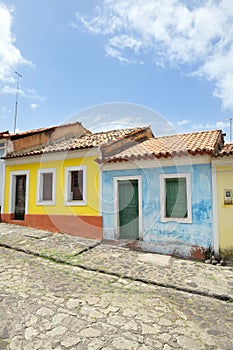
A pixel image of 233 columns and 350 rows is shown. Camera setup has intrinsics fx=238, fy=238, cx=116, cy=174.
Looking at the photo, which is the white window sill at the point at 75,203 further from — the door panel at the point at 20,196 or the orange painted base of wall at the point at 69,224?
the door panel at the point at 20,196

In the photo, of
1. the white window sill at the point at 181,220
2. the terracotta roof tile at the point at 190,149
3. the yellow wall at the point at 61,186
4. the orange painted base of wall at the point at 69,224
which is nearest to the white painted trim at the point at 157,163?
the terracotta roof tile at the point at 190,149

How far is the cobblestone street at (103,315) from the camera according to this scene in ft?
10.8

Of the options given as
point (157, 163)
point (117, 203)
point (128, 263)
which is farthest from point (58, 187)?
point (128, 263)

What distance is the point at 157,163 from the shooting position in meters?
8.09

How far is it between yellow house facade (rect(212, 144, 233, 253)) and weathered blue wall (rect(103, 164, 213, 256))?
0.22 meters

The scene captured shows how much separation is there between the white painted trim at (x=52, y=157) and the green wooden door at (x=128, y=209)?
1658mm

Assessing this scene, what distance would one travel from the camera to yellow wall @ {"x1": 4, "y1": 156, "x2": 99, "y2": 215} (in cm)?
916

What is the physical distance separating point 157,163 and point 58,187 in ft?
14.2

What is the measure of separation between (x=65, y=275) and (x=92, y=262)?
43.6 inches

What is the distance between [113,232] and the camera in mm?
8727

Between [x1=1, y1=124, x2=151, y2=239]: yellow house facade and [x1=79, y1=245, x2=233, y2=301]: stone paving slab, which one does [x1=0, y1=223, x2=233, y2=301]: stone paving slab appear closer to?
[x1=79, y1=245, x2=233, y2=301]: stone paving slab

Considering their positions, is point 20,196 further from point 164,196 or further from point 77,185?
point 164,196

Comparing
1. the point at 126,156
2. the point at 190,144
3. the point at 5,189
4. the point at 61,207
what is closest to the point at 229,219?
the point at 190,144

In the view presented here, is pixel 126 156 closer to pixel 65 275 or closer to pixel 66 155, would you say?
pixel 66 155
